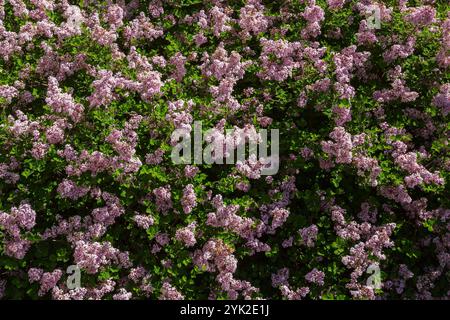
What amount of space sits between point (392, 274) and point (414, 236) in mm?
560

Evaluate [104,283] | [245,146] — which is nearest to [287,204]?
[245,146]

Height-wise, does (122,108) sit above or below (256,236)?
above

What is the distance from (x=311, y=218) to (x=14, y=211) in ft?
10.4

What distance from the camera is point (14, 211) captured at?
507 centimetres

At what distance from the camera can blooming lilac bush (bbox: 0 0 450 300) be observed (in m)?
5.22

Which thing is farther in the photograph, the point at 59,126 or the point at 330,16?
the point at 330,16

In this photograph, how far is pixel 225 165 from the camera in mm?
5832

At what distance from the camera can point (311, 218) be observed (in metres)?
5.67

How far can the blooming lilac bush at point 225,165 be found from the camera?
205 inches
